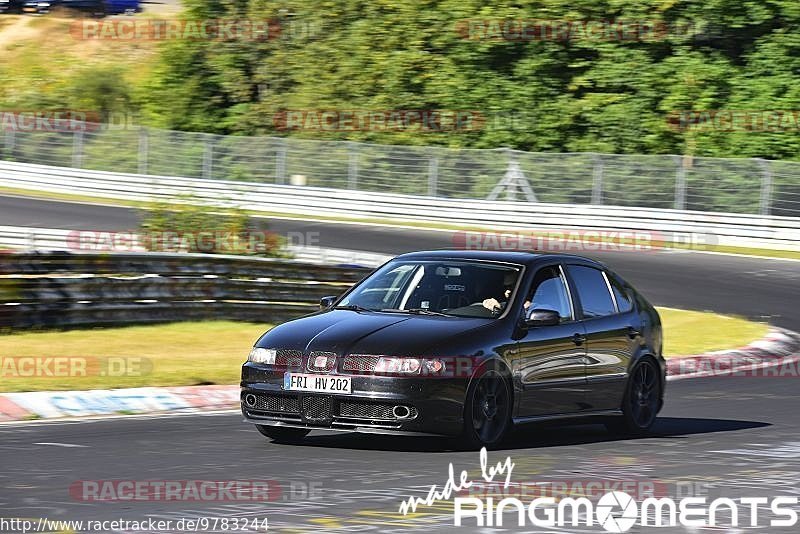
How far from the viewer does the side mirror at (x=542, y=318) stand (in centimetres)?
1070

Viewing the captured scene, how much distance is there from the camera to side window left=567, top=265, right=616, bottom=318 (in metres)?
11.6

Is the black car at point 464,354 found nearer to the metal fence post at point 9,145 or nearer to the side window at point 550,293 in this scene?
the side window at point 550,293

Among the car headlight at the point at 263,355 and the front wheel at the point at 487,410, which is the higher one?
the car headlight at the point at 263,355

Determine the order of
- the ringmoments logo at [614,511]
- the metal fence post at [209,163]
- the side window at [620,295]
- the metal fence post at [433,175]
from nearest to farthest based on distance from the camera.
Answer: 1. the ringmoments logo at [614,511]
2. the side window at [620,295]
3. the metal fence post at [433,175]
4. the metal fence post at [209,163]

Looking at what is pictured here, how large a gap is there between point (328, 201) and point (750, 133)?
11.8m

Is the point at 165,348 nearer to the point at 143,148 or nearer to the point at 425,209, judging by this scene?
the point at 425,209

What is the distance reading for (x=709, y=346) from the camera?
19.3 m

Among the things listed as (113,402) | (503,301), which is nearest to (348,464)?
(503,301)

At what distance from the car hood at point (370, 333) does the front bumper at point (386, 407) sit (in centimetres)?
22

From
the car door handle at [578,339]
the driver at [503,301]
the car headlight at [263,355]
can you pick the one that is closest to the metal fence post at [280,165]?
the car door handle at [578,339]

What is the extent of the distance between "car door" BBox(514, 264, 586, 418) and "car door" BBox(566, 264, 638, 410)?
117 mm

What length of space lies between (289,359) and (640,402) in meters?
3.26

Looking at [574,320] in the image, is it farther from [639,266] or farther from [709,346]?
[639,266]

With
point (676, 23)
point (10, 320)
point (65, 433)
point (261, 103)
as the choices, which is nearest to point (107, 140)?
point (261, 103)
